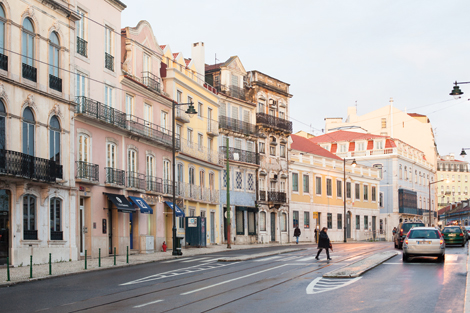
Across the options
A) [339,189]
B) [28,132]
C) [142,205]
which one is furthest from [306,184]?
[28,132]

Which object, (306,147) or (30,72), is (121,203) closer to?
(30,72)

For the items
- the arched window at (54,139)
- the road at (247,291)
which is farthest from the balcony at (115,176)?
the road at (247,291)

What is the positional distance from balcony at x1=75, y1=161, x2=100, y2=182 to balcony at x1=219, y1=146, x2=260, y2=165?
22657mm

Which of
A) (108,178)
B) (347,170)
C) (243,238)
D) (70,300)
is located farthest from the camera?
(347,170)

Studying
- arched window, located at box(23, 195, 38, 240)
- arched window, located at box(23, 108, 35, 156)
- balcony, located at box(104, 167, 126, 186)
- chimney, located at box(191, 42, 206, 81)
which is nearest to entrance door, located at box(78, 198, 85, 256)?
balcony, located at box(104, 167, 126, 186)

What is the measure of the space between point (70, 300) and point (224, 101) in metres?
42.7

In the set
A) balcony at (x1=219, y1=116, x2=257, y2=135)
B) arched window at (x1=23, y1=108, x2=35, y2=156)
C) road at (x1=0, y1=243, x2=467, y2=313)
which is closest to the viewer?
road at (x1=0, y1=243, x2=467, y2=313)

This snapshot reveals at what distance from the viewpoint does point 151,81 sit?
42219mm

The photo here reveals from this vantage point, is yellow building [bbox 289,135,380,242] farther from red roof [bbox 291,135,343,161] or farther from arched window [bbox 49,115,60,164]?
arched window [bbox 49,115,60,164]

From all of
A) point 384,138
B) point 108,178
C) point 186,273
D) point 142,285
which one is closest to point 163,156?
point 108,178

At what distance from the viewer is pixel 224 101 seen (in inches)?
2254

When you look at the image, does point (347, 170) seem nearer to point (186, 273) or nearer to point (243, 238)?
point (243, 238)

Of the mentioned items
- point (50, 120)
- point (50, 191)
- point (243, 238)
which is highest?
point (50, 120)

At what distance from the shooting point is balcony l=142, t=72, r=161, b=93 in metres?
41.7
